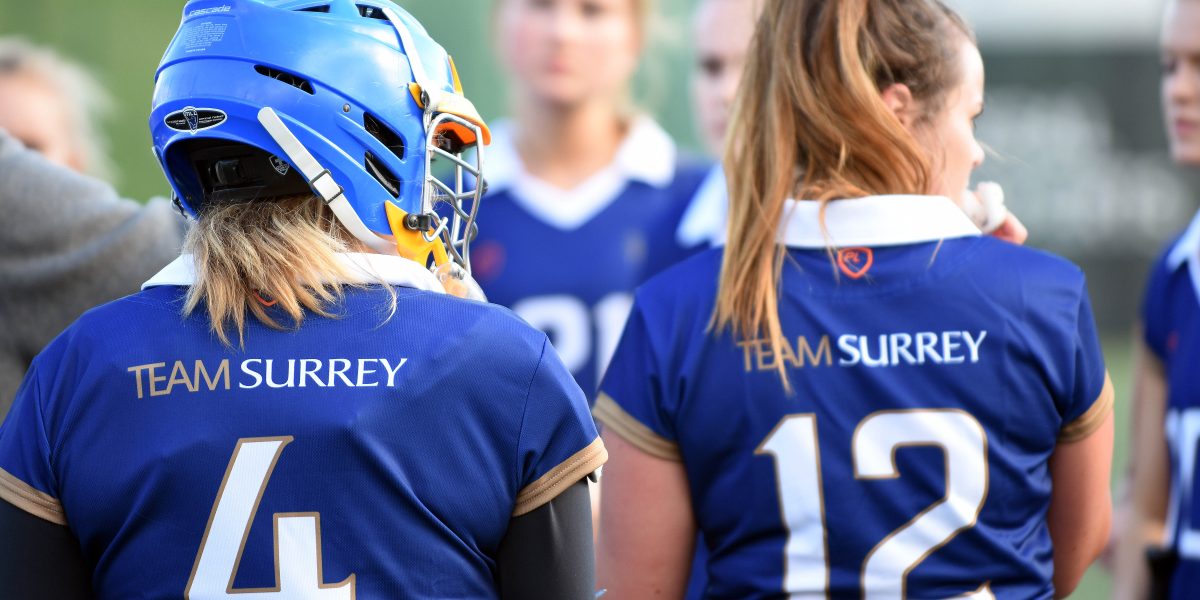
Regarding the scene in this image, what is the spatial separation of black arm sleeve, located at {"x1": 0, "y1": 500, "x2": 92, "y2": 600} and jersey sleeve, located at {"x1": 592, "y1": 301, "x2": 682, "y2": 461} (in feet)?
3.04

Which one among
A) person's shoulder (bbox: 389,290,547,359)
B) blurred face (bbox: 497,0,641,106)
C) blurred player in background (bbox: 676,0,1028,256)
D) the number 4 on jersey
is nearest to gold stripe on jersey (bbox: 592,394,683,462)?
person's shoulder (bbox: 389,290,547,359)

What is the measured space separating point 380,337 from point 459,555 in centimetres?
31

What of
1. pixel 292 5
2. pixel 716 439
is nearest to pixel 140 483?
pixel 292 5

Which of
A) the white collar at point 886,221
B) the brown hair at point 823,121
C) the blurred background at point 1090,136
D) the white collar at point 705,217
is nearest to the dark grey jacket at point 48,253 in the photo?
the brown hair at point 823,121

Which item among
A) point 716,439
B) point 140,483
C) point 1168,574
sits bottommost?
point 1168,574

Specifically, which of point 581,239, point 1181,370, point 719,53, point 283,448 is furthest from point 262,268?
point 719,53

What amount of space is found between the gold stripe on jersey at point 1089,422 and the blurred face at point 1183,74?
1.51m

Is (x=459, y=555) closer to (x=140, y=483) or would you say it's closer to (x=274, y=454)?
(x=274, y=454)

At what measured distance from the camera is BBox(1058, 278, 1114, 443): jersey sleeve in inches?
84.6

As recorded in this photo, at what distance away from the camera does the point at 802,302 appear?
2.19 m

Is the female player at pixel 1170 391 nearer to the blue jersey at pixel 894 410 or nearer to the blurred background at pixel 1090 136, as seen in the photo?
the blue jersey at pixel 894 410

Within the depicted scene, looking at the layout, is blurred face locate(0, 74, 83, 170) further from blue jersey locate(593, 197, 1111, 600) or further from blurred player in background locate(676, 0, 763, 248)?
blue jersey locate(593, 197, 1111, 600)

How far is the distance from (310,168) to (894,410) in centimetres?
101

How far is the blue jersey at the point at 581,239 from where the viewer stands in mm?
4305
